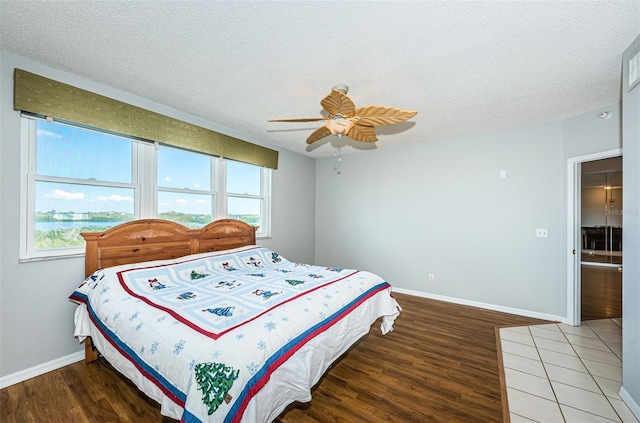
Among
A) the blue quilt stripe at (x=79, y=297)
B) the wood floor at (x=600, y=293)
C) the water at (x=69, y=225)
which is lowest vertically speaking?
the wood floor at (x=600, y=293)

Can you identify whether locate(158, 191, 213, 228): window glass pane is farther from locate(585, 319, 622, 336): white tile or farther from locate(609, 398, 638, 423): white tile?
locate(585, 319, 622, 336): white tile

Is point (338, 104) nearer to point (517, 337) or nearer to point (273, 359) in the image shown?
point (273, 359)

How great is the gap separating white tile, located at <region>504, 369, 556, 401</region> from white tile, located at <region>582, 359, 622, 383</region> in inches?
19.9

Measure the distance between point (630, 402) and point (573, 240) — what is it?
1857 millimetres

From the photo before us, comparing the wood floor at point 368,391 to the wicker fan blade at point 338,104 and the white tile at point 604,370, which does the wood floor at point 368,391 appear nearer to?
the white tile at point 604,370

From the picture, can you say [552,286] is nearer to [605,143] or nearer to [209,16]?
[605,143]

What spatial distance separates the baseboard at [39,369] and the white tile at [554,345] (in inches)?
174

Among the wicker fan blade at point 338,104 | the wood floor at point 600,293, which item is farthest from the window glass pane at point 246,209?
the wood floor at point 600,293

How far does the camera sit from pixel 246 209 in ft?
13.3

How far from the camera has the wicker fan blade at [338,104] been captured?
176 cm

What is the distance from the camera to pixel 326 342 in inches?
70.8

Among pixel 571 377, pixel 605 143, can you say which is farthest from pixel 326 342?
pixel 605 143

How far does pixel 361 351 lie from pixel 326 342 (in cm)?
92

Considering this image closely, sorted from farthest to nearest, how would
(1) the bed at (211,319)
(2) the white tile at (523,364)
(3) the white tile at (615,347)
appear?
(3) the white tile at (615,347)
(2) the white tile at (523,364)
(1) the bed at (211,319)
